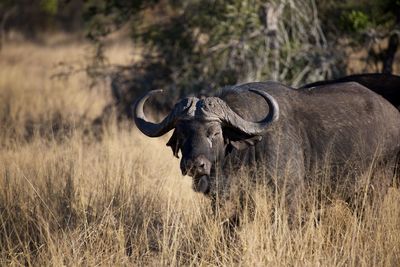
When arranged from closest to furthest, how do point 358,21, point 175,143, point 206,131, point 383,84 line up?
1. point 206,131
2. point 175,143
3. point 383,84
4. point 358,21

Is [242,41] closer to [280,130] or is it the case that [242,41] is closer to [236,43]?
[236,43]

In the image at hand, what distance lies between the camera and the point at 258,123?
545 centimetres

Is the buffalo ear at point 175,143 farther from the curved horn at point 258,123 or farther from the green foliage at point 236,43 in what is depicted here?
the green foliage at point 236,43

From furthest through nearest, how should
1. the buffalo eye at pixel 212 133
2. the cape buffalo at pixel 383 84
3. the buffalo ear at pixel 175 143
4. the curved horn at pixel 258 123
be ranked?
1. the cape buffalo at pixel 383 84
2. the buffalo ear at pixel 175 143
3. the curved horn at pixel 258 123
4. the buffalo eye at pixel 212 133

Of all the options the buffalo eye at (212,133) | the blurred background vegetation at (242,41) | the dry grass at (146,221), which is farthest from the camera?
the blurred background vegetation at (242,41)

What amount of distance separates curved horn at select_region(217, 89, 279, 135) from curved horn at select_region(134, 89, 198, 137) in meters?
0.33

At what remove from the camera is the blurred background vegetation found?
10.6 metres

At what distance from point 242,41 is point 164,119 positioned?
536 centimetres

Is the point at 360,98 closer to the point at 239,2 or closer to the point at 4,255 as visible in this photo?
the point at 4,255

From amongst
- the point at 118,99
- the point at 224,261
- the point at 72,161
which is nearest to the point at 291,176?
the point at 224,261

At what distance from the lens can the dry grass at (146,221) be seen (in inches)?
189

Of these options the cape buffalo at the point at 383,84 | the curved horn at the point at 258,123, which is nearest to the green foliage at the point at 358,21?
the cape buffalo at the point at 383,84

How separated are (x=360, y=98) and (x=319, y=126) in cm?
58

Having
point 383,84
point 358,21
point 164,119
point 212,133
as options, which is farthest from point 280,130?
point 358,21
